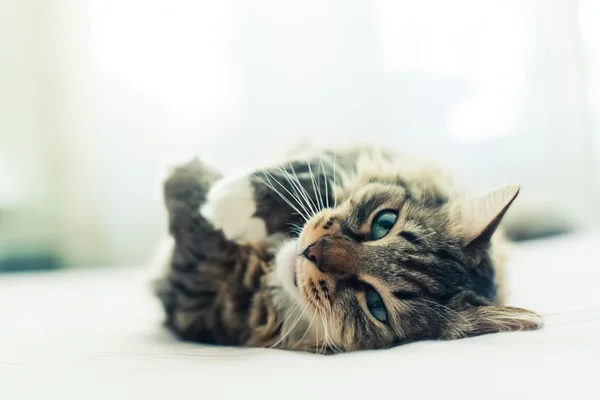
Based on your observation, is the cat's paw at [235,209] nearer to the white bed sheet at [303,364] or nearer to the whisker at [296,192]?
the whisker at [296,192]

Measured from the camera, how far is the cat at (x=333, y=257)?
97 centimetres

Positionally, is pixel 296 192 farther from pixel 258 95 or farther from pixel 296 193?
pixel 258 95

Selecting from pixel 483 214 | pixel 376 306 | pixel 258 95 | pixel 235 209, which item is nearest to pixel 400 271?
pixel 376 306

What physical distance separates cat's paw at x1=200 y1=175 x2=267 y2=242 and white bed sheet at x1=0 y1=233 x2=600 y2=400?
25 centimetres

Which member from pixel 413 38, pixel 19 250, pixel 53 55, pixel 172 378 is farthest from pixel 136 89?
pixel 172 378

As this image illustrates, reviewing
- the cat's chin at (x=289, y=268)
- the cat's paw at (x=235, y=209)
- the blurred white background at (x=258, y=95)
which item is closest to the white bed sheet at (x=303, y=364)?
the cat's chin at (x=289, y=268)

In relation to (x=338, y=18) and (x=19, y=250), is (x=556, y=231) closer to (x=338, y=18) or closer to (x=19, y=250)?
(x=338, y=18)

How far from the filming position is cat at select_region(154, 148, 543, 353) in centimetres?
97

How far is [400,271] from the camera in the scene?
97cm

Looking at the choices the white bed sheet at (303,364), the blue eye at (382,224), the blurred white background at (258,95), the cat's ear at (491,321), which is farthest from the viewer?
the blurred white background at (258,95)

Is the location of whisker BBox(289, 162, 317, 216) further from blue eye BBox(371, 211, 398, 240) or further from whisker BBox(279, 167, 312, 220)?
blue eye BBox(371, 211, 398, 240)

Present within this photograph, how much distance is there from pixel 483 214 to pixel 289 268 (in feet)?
1.34

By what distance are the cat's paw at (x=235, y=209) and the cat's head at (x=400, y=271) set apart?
0.12 metres

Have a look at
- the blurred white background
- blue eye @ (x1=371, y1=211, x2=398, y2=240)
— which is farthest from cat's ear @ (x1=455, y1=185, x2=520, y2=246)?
the blurred white background
